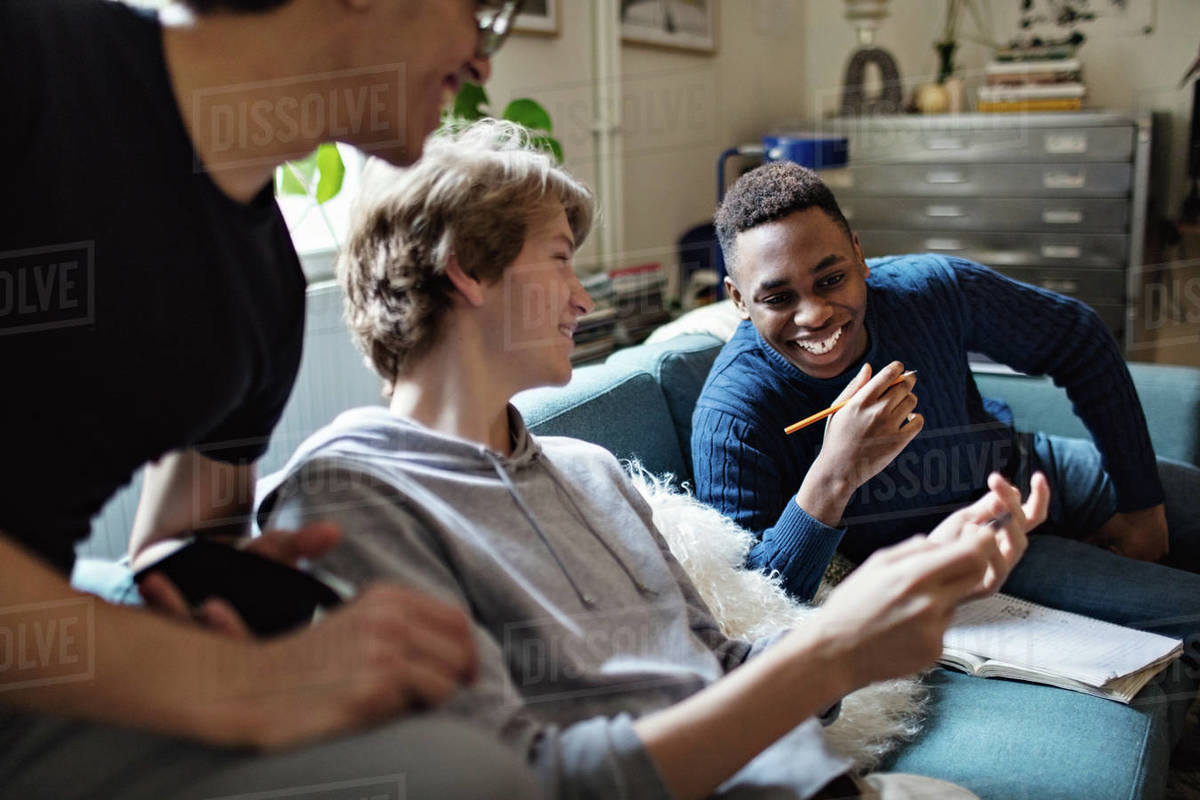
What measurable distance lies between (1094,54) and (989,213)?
3.02 ft

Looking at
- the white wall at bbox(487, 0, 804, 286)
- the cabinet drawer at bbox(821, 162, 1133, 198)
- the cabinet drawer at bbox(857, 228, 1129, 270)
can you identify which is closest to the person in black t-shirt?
the white wall at bbox(487, 0, 804, 286)

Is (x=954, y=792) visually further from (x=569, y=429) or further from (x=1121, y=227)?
(x=1121, y=227)

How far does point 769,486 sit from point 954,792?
17.9 inches

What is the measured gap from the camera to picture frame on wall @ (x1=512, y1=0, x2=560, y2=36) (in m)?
2.64

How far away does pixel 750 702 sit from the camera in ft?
2.17

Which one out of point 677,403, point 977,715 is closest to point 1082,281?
point 677,403

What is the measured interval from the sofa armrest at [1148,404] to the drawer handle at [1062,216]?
4.71 ft

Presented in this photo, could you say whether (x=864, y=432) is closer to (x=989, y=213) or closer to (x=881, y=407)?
(x=881, y=407)

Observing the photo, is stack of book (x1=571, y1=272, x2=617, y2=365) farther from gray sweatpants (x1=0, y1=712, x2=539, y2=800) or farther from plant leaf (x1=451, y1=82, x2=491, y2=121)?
gray sweatpants (x1=0, y1=712, x2=539, y2=800)

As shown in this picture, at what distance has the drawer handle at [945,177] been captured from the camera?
11.1 feet

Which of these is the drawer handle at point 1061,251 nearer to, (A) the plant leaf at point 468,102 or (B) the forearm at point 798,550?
(A) the plant leaf at point 468,102

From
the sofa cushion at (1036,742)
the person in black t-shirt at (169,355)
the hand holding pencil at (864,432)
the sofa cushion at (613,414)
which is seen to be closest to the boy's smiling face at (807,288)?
the hand holding pencil at (864,432)

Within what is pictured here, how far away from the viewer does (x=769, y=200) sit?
4.01 feet

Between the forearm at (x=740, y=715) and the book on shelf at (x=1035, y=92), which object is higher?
the book on shelf at (x=1035, y=92)
